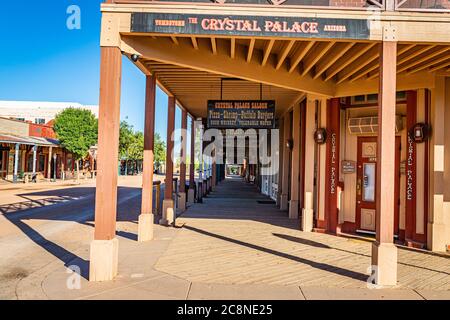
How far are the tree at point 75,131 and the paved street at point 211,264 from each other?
27283 mm

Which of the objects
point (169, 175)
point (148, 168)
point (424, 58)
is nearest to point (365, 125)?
point (424, 58)

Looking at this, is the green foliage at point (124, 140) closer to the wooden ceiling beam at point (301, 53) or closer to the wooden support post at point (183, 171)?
the wooden support post at point (183, 171)

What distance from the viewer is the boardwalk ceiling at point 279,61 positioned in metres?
6.35

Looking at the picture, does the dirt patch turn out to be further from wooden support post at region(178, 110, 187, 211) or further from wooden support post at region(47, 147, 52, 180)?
wooden support post at region(47, 147, 52, 180)

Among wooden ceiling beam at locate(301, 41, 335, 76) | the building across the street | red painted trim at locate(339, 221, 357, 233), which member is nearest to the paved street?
red painted trim at locate(339, 221, 357, 233)

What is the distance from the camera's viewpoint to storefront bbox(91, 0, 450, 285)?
5551 millimetres

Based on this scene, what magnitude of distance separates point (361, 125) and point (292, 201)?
4.27m

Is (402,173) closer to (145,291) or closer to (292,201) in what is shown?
(292,201)

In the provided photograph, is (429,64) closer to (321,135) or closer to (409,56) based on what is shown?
(409,56)

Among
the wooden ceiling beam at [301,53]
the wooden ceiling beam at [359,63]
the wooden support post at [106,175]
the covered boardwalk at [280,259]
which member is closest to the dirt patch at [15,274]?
the wooden support post at [106,175]

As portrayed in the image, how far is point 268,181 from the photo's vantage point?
21.0 metres

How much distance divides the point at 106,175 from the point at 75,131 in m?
34.1

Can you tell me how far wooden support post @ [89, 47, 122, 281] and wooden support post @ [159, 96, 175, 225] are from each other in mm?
5253
